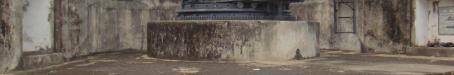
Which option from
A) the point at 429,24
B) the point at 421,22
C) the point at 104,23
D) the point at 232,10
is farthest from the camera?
the point at 104,23

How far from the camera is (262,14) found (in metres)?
7.62

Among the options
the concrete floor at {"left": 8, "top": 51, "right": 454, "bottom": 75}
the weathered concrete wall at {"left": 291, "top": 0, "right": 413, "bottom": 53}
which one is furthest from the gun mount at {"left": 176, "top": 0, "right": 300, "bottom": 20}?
the weathered concrete wall at {"left": 291, "top": 0, "right": 413, "bottom": 53}

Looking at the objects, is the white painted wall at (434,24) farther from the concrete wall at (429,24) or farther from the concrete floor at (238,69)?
the concrete floor at (238,69)

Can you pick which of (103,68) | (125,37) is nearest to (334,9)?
(125,37)

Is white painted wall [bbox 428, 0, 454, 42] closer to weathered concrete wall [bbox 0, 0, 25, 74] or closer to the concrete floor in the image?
the concrete floor

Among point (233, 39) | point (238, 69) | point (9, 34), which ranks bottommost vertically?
point (238, 69)

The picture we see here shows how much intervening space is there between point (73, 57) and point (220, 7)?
104 inches

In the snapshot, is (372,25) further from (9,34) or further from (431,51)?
(9,34)

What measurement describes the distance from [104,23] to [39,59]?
10.2 ft

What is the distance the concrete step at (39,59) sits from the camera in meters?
7.00

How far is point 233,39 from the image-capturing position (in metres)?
7.08

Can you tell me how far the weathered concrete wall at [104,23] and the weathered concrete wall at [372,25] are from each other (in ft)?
9.91

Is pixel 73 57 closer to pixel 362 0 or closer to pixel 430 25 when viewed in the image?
pixel 362 0

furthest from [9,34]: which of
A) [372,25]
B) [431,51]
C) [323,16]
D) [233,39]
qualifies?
[323,16]
